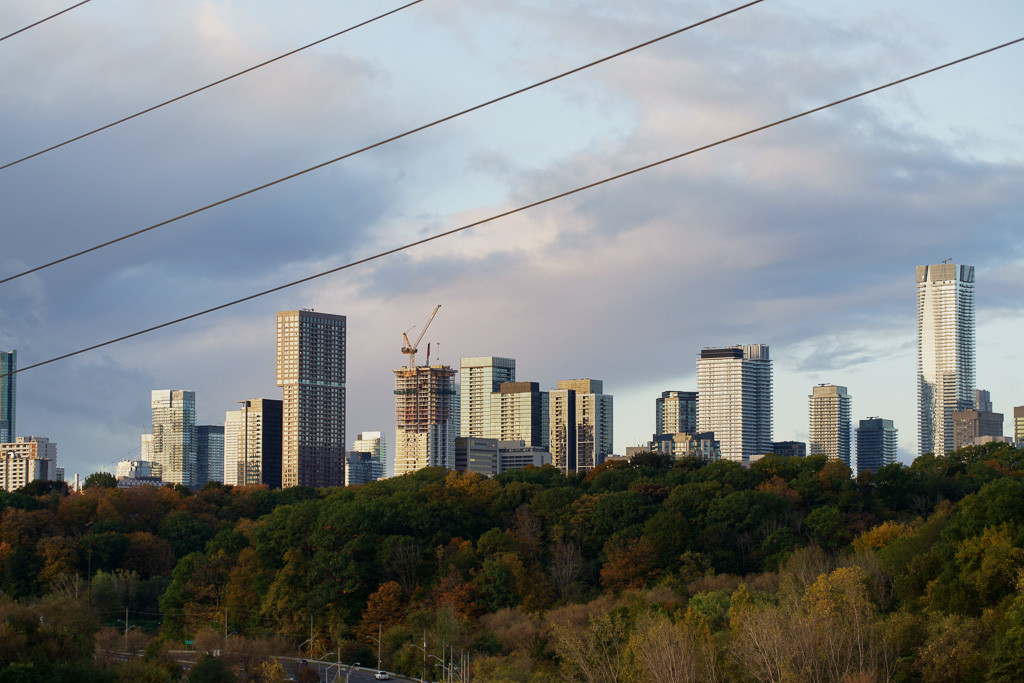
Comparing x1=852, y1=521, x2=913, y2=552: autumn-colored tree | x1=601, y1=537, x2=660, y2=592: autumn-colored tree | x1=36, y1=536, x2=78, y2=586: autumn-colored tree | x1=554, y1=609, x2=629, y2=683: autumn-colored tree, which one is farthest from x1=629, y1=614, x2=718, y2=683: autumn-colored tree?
x1=36, y1=536, x2=78, y2=586: autumn-colored tree

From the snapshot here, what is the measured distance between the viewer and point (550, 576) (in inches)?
3430

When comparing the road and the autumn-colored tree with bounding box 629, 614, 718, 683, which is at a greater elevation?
the autumn-colored tree with bounding box 629, 614, 718, 683

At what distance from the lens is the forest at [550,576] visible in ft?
160

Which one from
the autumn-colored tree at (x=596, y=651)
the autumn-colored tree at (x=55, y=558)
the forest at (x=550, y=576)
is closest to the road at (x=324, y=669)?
the forest at (x=550, y=576)

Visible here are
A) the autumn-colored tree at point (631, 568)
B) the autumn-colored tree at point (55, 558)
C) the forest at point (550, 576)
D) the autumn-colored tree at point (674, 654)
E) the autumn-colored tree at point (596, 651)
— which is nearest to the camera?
the autumn-colored tree at point (674, 654)

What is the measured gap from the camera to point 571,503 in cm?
9369

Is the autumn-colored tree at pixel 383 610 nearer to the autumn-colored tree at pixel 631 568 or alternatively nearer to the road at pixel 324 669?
the road at pixel 324 669

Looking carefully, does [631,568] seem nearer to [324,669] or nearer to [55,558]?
[324,669]

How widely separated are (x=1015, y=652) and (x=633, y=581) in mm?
41470

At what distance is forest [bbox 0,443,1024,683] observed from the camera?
48.9 m

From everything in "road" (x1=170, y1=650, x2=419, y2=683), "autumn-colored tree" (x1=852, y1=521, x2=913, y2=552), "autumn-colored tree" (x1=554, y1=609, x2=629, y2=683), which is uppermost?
"autumn-colored tree" (x1=852, y1=521, x2=913, y2=552)

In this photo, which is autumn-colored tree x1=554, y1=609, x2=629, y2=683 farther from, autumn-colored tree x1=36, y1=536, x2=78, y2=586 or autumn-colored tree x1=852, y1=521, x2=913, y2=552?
autumn-colored tree x1=36, y1=536, x2=78, y2=586

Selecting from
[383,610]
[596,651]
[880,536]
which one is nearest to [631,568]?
[880,536]

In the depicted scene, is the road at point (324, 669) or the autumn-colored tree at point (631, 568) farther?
the autumn-colored tree at point (631, 568)
